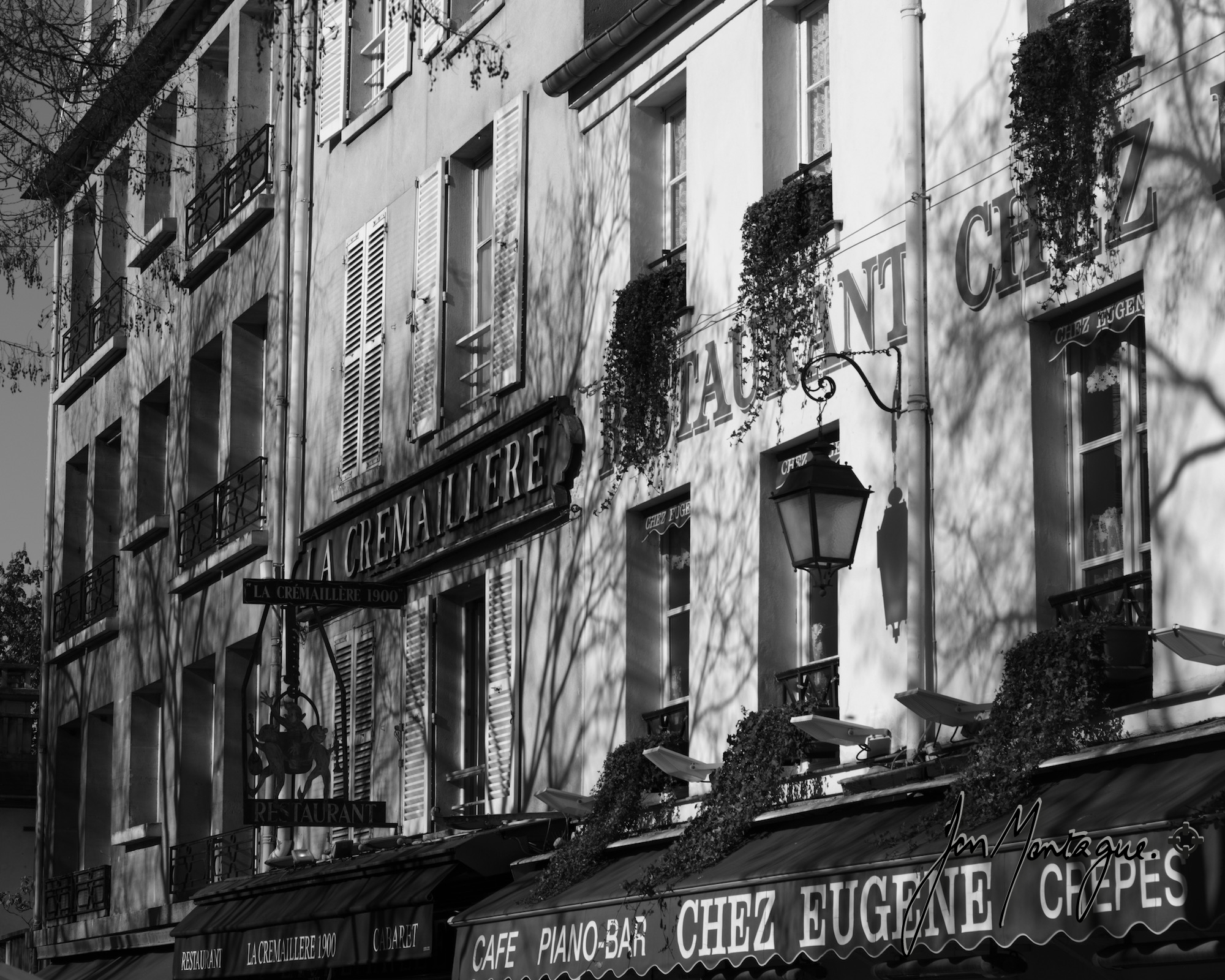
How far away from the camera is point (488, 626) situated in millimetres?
15406

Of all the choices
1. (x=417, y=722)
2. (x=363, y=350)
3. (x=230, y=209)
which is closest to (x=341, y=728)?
(x=417, y=722)

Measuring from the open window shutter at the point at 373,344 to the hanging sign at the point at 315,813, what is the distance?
2.91 meters

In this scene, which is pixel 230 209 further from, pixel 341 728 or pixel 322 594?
pixel 322 594

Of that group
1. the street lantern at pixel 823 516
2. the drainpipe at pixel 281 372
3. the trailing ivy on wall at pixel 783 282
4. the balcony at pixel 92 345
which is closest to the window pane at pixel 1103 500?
the street lantern at pixel 823 516

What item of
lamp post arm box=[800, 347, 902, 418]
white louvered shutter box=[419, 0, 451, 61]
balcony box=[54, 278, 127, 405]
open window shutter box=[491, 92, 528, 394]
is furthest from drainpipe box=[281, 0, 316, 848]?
lamp post arm box=[800, 347, 902, 418]

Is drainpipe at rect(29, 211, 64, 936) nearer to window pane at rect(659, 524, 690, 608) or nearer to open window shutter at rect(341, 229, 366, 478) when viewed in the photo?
open window shutter at rect(341, 229, 366, 478)

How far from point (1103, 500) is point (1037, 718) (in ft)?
3.88

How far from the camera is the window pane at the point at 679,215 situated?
45.8ft

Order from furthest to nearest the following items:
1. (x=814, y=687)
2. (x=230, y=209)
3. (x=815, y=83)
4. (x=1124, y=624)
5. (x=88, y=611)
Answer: (x=88, y=611)
(x=230, y=209)
(x=815, y=83)
(x=814, y=687)
(x=1124, y=624)

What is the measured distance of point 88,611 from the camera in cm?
2505

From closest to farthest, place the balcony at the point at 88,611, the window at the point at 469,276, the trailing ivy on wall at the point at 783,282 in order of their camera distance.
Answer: the trailing ivy on wall at the point at 783,282, the window at the point at 469,276, the balcony at the point at 88,611

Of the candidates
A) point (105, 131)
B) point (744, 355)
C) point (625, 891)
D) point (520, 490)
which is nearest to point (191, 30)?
point (105, 131)

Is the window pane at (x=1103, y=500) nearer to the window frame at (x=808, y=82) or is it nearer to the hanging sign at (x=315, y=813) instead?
the window frame at (x=808, y=82)

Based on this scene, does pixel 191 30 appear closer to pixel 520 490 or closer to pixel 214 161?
pixel 214 161
